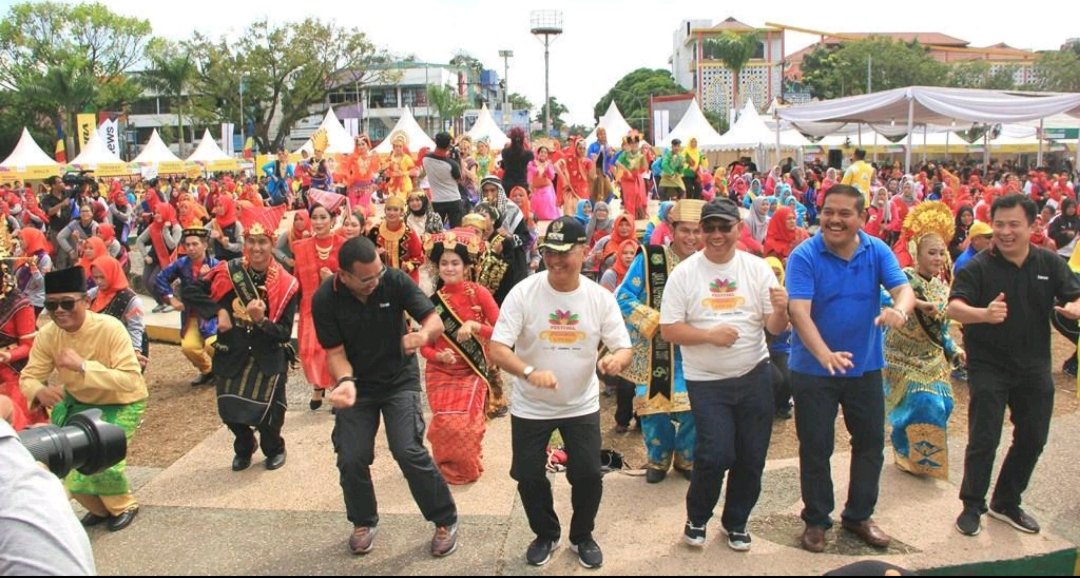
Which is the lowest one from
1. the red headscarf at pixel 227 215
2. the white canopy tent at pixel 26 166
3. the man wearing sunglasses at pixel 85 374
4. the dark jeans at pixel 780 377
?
the dark jeans at pixel 780 377

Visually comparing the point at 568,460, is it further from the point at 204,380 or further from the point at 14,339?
the point at 204,380

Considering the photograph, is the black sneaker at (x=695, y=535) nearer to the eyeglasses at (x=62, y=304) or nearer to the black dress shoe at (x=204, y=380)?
the eyeglasses at (x=62, y=304)

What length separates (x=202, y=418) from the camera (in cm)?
707

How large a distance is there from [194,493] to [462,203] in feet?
20.5

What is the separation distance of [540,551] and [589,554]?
24 cm

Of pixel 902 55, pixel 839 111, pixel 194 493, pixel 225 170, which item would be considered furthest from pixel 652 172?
pixel 902 55

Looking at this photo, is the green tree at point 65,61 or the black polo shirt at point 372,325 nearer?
the black polo shirt at point 372,325

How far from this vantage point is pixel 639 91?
107562 millimetres

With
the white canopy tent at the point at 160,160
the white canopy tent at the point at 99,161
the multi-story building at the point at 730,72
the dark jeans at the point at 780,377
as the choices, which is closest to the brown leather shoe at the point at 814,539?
the dark jeans at the point at 780,377

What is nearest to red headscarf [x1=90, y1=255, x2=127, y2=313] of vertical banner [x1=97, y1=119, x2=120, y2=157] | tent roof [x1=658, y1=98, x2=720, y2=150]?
tent roof [x1=658, y1=98, x2=720, y2=150]

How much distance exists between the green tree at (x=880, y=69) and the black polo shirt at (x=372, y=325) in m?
63.3

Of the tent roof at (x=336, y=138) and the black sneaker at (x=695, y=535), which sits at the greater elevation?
the tent roof at (x=336, y=138)

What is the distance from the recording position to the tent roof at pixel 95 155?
30.8 metres

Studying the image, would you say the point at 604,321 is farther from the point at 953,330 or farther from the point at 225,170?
the point at 225,170
